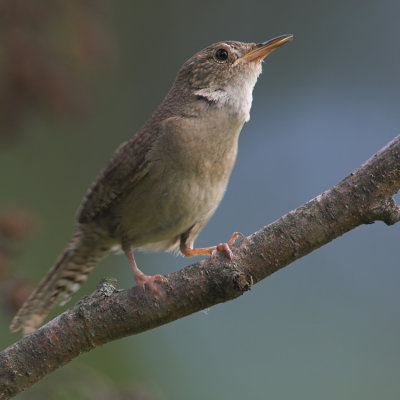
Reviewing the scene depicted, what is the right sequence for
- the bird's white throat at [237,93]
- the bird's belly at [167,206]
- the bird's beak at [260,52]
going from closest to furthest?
the bird's belly at [167,206] → the bird's white throat at [237,93] → the bird's beak at [260,52]

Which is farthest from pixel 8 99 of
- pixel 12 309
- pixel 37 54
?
pixel 12 309

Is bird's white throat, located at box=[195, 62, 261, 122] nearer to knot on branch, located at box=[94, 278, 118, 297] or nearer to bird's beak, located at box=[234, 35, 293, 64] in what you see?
bird's beak, located at box=[234, 35, 293, 64]

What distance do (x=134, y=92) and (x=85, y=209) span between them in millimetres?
3817

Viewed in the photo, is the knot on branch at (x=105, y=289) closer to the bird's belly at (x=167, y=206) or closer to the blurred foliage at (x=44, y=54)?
the bird's belly at (x=167, y=206)

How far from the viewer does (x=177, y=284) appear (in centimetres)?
212

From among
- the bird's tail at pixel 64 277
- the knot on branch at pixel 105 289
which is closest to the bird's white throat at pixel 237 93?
the bird's tail at pixel 64 277

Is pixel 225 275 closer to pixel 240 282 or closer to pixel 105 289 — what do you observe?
pixel 240 282

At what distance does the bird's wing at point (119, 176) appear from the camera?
120 inches

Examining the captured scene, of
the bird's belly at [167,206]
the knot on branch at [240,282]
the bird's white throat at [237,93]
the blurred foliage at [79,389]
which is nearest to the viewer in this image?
the knot on branch at [240,282]

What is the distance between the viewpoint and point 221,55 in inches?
132

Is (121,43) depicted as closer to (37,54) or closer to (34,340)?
(37,54)

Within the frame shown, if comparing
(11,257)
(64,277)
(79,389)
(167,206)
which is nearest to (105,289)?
Answer: (79,389)

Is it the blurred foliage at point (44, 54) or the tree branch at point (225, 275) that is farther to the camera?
the blurred foliage at point (44, 54)

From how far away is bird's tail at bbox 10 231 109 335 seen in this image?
333 cm
